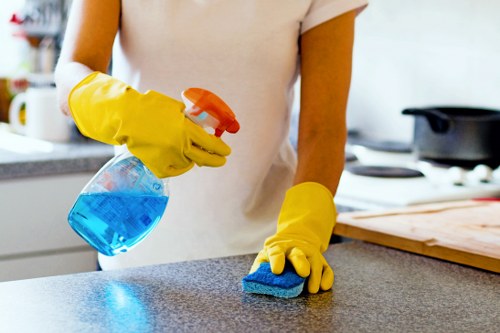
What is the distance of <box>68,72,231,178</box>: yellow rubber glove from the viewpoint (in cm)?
109

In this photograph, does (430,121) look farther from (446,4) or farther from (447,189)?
(446,4)

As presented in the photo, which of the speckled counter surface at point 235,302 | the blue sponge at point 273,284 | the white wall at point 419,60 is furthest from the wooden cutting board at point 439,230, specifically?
the white wall at point 419,60

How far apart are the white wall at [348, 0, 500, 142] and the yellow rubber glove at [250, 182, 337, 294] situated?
1.28 m

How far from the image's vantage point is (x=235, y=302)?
1.09 m

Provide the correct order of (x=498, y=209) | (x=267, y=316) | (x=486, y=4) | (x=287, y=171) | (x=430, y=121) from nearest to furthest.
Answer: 1. (x=267, y=316)
2. (x=287, y=171)
3. (x=498, y=209)
4. (x=430, y=121)
5. (x=486, y=4)

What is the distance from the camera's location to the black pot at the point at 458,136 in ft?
7.22

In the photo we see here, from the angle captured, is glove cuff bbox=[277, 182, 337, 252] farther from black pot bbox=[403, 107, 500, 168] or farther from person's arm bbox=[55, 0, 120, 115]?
black pot bbox=[403, 107, 500, 168]

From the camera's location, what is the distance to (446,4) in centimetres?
258

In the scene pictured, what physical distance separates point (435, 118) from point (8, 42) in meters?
1.69

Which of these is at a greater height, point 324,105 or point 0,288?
point 324,105

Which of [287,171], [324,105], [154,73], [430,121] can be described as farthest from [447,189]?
[154,73]

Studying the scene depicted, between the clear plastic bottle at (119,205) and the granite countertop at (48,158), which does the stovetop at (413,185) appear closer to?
the granite countertop at (48,158)

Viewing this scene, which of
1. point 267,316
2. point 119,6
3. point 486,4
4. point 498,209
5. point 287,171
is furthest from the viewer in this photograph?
point 486,4

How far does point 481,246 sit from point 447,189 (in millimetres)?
734
